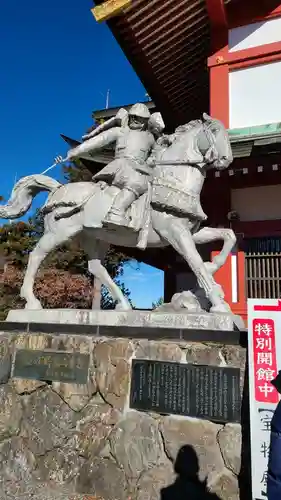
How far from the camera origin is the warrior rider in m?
4.01

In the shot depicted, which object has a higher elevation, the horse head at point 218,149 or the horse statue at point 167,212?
the horse head at point 218,149

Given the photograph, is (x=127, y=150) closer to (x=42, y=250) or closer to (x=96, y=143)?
(x=96, y=143)

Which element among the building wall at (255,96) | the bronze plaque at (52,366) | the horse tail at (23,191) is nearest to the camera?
the bronze plaque at (52,366)

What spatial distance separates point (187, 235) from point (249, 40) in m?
5.30

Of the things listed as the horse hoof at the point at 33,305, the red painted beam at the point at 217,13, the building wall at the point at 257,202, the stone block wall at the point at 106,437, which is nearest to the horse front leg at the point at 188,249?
the stone block wall at the point at 106,437

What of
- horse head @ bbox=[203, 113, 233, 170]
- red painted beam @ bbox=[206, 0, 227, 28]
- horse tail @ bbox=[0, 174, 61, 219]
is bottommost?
horse tail @ bbox=[0, 174, 61, 219]

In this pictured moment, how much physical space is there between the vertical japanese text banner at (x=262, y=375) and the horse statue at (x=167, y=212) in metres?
0.72

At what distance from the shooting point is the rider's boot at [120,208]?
390 cm

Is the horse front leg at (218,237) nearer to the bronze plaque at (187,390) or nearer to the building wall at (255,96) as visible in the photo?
the bronze plaque at (187,390)

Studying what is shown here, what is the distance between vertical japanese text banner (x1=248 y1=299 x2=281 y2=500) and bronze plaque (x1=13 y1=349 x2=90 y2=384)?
1.60m

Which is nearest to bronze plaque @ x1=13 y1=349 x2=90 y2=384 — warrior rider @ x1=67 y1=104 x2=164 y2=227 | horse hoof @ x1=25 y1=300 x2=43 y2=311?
horse hoof @ x1=25 y1=300 x2=43 y2=311

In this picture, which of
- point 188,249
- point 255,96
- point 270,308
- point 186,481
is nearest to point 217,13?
point 255,96

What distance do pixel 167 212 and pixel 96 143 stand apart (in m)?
1.17

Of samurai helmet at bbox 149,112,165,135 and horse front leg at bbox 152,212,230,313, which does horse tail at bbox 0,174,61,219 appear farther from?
horse front leg at bbox 152,212,230,313
